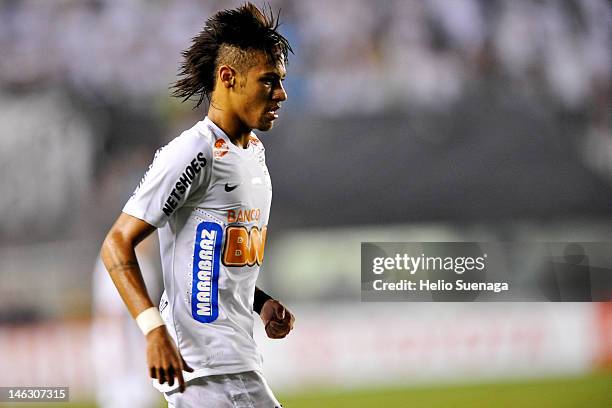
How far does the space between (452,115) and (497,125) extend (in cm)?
24

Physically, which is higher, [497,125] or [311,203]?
[497,125]

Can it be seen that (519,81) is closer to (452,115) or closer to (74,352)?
(452,115)

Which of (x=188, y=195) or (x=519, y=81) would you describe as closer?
(x=188, y=195)

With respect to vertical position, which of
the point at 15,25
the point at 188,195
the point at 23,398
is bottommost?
the point at 23,398

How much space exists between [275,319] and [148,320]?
0.57 m

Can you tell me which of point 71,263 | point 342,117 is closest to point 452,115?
point 342,117

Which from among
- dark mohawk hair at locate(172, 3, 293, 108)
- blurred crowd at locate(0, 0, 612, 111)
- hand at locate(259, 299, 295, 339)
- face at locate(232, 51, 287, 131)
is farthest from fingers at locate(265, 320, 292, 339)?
blurred crowd at locate(0, 0, 612, 111)

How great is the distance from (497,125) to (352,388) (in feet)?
5.08

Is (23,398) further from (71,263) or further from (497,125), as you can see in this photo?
(497,125)

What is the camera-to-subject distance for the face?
8.36 feet

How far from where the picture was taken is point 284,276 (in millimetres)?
4699

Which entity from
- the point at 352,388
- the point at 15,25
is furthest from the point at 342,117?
the point at 15,25

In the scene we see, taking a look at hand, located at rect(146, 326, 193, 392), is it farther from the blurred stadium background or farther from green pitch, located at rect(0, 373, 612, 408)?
green pitch, located at rect(0, 373, 612, 408)

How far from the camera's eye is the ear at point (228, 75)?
8.38ft
